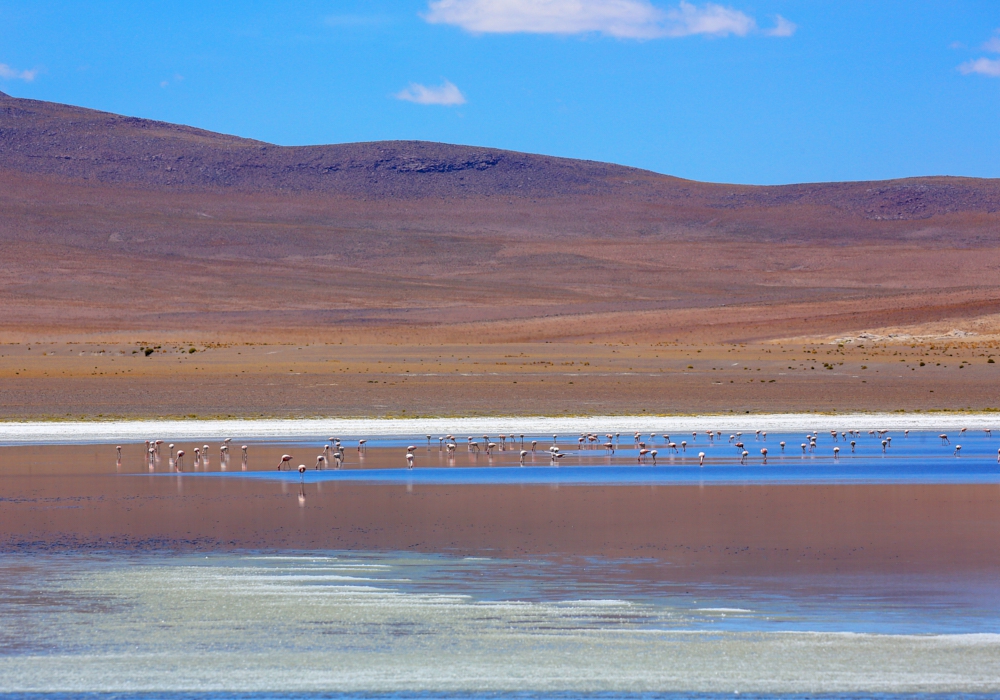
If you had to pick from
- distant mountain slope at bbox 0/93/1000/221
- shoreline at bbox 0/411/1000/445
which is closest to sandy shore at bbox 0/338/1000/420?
shoreline at bbox 0/411/1000/445

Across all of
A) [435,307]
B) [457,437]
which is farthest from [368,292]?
[457,437]

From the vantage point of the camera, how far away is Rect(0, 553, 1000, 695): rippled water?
6.75m

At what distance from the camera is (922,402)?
3131 centimetres

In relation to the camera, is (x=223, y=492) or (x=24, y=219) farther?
(x=24, y=219)

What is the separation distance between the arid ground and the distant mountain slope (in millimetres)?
440

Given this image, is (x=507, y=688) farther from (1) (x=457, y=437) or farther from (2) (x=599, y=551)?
(1) (x=457, y=437)

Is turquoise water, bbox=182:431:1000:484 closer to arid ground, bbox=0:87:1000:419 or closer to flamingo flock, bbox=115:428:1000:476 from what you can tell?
flamingo flock, bbox=115:428:1000:476

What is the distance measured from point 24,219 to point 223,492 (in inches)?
4500

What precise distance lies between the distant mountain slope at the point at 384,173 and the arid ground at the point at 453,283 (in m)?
0.44

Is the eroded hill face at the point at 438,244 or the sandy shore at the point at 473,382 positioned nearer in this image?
the sandy shore at the point at 473,382

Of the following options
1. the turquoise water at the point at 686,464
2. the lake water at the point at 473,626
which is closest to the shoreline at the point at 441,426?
the turquoise water at the point at 686,464

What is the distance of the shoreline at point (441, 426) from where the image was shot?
967 inches

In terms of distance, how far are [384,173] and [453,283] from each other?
5731cm

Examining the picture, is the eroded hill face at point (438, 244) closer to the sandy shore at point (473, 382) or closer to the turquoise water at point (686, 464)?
the sandy shore at point (473, 382)
